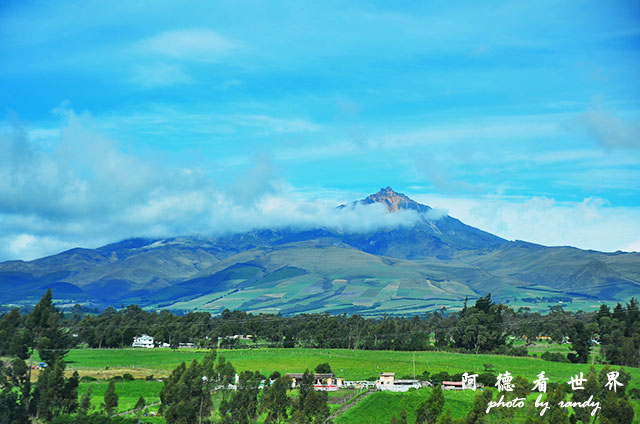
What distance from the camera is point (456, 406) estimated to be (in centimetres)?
5794

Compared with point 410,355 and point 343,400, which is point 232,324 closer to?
point 410,355

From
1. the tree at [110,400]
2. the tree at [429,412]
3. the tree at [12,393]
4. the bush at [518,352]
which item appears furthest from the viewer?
the bush at [518,352]

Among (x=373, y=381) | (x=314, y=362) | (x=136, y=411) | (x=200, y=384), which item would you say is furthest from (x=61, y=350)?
(x=314, y=362)

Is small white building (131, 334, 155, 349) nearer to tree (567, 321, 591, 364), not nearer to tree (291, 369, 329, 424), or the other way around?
tree (567, 321, 591, 364)

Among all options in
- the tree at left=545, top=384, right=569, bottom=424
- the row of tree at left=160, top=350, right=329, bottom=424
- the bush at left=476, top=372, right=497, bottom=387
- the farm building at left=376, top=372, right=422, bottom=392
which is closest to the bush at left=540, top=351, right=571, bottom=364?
the bush at left=476, top=372, right=497, bottom=387

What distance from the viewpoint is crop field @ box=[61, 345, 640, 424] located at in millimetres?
58781

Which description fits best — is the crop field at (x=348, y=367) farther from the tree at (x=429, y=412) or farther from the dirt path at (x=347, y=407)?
the tree at (x=429, y=412)

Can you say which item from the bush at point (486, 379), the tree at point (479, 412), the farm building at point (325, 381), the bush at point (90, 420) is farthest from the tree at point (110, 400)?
the bush at point (486, 379)

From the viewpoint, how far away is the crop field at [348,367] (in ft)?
193

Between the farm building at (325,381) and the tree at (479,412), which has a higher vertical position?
the tree at (479,412)

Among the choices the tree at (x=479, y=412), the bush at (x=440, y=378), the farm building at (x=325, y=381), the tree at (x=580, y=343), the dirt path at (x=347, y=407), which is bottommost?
the dirt path at (x=347, y=407)

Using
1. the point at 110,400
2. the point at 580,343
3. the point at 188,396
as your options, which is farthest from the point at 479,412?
the point at 580,343

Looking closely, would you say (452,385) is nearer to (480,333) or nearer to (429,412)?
(429,412)

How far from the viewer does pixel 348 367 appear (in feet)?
280
